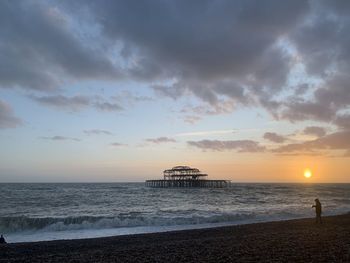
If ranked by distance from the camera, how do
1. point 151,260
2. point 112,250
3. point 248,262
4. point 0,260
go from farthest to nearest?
point 112,250, point 0,260, point 151,260, point 248,262

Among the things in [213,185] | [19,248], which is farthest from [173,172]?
[19,248]

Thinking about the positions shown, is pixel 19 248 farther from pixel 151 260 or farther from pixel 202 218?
pixel 202 218

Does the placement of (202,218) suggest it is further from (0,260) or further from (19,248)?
(0,260)

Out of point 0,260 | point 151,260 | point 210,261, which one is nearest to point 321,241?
point 210,261

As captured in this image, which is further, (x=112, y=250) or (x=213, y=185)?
(x=213, y=185)

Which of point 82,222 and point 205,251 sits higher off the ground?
point 205,251

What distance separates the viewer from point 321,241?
545 inches

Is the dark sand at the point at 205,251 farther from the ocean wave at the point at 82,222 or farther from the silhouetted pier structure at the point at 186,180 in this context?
the silhouetted pier structure at the point at 186,180

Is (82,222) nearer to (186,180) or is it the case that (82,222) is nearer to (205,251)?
(205,251)

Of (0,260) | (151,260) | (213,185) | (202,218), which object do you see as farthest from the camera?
(213,185)

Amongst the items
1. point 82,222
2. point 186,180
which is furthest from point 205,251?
point 186,180

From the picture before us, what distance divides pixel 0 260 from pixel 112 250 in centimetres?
354

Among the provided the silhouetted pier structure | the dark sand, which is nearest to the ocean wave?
the dark sand

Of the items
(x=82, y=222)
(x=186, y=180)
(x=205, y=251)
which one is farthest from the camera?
(x=186, y=180)
